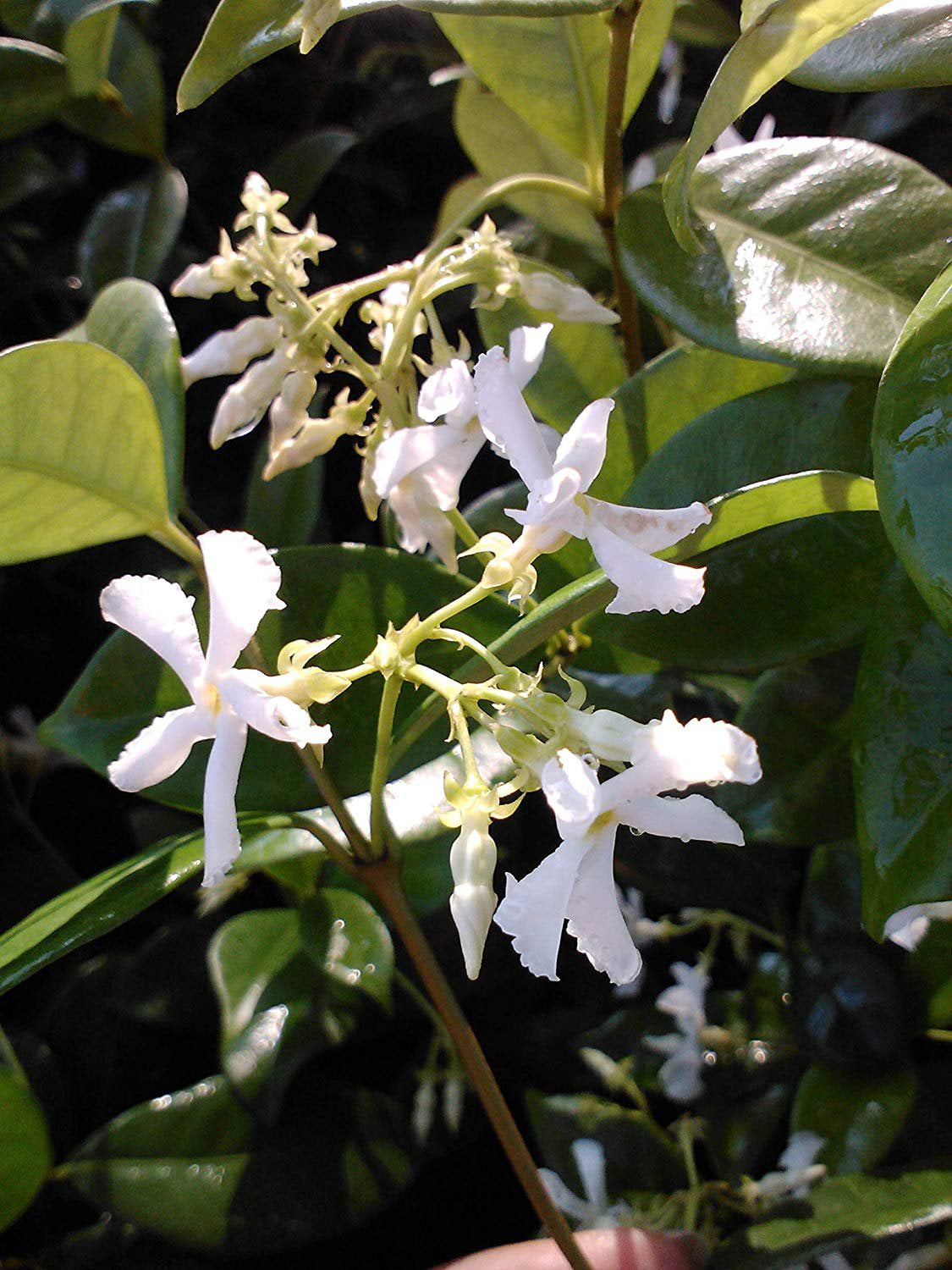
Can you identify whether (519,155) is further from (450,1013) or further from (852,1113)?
(852,1113)

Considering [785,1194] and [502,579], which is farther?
Answer: [785,1194]

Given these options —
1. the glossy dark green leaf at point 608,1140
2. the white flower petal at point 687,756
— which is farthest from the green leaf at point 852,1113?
the white flower petal at point 687,756

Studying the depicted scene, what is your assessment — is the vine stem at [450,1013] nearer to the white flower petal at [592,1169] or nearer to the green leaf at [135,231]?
the white flower petal at [592,1169]

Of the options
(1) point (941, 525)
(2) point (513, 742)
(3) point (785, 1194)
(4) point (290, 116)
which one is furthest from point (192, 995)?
(4) point (290, 116)

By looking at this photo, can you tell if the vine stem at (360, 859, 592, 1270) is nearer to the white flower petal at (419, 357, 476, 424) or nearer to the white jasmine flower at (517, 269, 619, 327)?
the white flower petal at (419, 357, 476, 424)

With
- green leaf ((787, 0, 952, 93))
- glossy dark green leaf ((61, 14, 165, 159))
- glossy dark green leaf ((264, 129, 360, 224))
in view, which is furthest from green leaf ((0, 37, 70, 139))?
green leaf ((787, 0, 952, 93))

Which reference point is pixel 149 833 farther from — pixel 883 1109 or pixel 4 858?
pixel 883 1109
